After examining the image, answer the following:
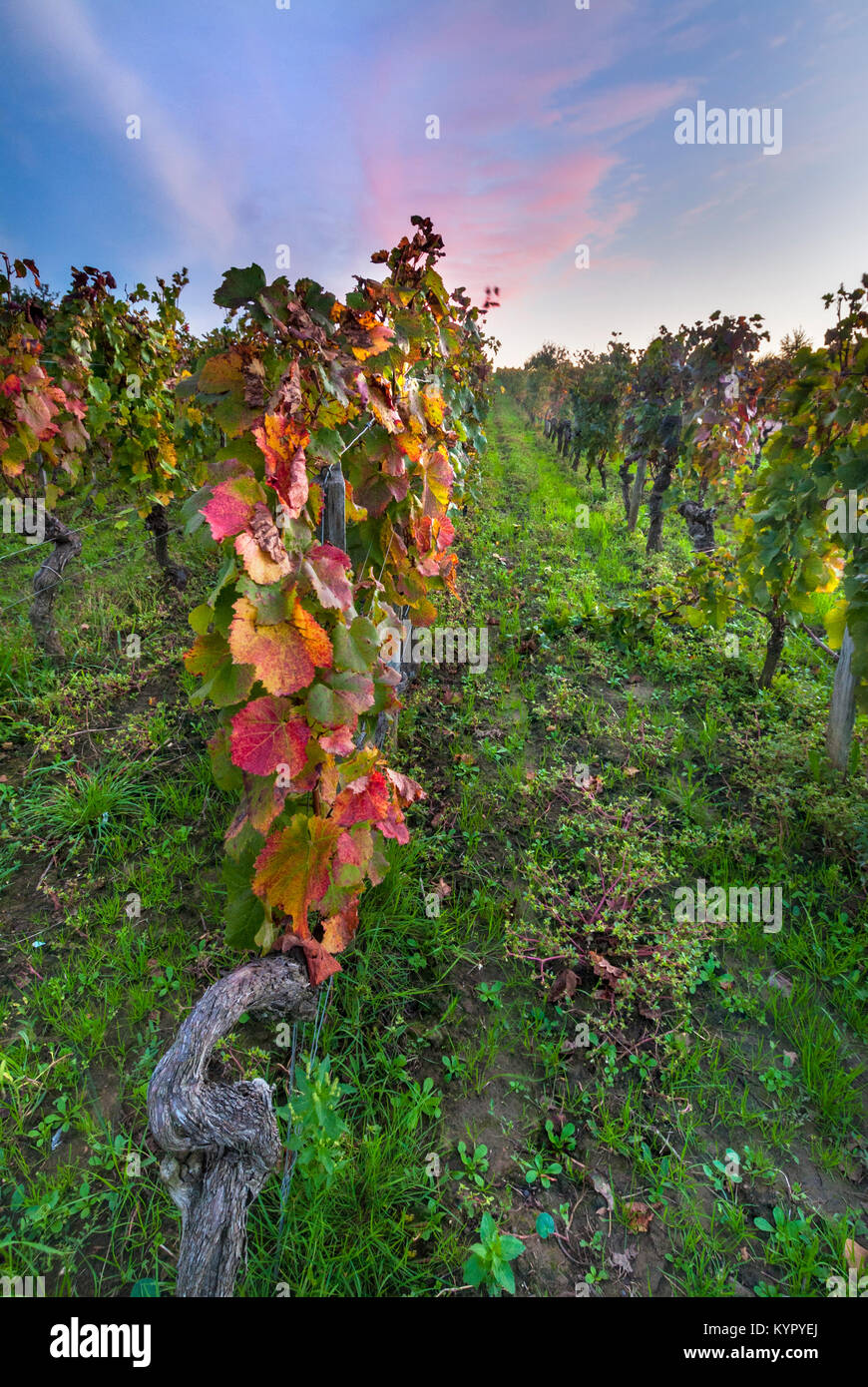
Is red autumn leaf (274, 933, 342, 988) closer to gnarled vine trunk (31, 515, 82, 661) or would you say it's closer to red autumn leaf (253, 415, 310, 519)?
red autumn leaf (253, 415, 310, 519)

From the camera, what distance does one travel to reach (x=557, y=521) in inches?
340

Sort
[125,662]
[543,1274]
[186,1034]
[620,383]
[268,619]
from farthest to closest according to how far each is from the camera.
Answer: [620,383] < [125,662] < [543,1274] < [186,1034] < [268,619]

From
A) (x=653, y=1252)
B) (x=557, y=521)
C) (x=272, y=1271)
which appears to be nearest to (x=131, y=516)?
(x=557, y=521)

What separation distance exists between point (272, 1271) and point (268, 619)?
172cm

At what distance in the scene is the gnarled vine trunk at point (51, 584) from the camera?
427cm

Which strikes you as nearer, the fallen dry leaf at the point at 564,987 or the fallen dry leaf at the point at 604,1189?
the fallen dry leaf at the point at 604,1189

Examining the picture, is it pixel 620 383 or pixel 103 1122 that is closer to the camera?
pixel 103 1122

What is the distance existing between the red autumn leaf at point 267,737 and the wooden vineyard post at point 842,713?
10.9 feet

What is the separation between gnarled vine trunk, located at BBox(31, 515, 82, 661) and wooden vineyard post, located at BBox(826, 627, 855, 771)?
533 centimetres

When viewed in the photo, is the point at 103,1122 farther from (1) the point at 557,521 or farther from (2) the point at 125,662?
(1) the point at 557,521

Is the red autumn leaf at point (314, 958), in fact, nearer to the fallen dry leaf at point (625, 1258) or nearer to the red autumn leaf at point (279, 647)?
the red autumn leaf at point (279, 647)

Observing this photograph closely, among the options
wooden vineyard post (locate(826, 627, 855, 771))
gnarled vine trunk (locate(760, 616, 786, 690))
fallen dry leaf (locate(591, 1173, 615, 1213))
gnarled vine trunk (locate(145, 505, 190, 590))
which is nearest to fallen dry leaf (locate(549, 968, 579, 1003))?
fallen dry leaf (locate(591, 1173, 615, 1213))

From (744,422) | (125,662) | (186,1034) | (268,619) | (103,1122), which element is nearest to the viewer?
(268,619)

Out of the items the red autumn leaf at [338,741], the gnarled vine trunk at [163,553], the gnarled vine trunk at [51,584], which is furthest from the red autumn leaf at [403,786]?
the gnarled vine trunk at [163,553]
